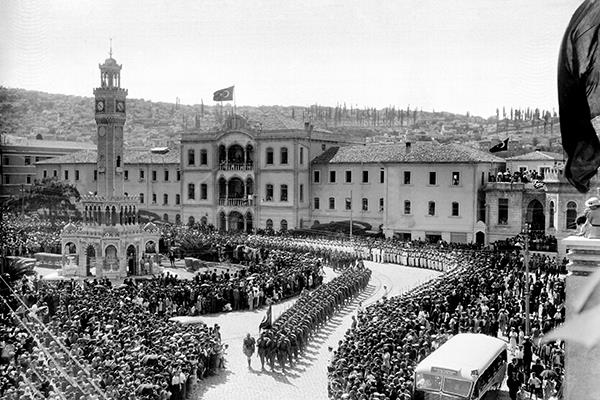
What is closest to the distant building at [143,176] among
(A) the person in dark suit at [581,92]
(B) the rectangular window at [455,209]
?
(B) the rectangular window at [455,209]

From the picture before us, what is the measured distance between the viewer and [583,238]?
5938 millimetres

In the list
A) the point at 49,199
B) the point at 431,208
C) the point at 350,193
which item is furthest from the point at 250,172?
the point at 49,199

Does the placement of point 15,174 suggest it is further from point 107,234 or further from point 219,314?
point 219,314

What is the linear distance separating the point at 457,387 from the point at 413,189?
1630 inches

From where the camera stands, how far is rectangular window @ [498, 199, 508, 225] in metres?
51.4

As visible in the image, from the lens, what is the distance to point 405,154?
2231 inches

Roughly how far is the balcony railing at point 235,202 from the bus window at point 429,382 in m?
49.2

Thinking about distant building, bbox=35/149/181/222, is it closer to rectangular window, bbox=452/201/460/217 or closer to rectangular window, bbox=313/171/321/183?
rectangular window, bbox=313/171/321/183

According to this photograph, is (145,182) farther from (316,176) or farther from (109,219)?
(109,219)

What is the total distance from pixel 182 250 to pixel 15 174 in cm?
4179

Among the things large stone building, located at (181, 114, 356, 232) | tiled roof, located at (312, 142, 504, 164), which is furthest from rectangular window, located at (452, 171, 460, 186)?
large stone building, located at (181, 114, 356, 232)

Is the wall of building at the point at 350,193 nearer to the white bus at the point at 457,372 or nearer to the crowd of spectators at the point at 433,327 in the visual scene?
the crowd of spectators at the point at 433,327

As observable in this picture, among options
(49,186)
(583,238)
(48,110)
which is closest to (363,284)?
(583,238)

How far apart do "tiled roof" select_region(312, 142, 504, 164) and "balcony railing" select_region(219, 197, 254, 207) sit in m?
6.90
